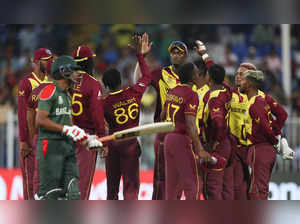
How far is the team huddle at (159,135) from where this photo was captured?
241 inches

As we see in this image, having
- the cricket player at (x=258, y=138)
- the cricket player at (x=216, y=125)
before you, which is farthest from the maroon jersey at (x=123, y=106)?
the cricket player at (x=258, y=138)

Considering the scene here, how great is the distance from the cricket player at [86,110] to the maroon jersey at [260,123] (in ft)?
6.69

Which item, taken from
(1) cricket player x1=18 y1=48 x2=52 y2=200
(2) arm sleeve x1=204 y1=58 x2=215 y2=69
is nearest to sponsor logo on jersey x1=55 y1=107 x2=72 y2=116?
(1) cricket player x1=18 y1=48 x2=52 y2=200

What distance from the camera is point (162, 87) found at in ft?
27.2

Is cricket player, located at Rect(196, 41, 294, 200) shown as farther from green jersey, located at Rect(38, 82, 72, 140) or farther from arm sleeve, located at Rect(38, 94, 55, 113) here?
arm sleeve, located at Rect(38, 94, 55, 113)

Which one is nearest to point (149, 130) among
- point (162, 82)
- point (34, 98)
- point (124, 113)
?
point (124, 113)

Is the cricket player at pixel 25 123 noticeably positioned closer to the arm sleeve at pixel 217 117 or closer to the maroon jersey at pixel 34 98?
the maroon jersey at pixel 34 98

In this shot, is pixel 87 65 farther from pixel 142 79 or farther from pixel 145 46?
pixel 145 46

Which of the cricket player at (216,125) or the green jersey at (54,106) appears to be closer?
the green jersey at (54,106)

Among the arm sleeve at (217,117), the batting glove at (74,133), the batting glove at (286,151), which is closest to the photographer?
the batting glove at (74,133)

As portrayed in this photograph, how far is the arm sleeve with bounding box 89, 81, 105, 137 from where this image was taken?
7172 mm

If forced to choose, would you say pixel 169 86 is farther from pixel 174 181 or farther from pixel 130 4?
pixel 130 4

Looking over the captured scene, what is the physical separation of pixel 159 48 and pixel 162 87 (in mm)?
8094

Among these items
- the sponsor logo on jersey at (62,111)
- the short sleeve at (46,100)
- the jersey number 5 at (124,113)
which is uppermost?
the jersey number 5 at (124,113)
